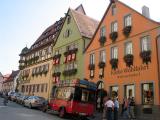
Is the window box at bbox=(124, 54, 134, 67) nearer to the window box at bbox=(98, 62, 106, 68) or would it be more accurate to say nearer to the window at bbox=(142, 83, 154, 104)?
the window at bbox=(142, 83, 154, 104)

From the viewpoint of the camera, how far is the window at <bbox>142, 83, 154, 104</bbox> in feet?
76.0

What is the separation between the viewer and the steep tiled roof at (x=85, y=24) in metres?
38.2

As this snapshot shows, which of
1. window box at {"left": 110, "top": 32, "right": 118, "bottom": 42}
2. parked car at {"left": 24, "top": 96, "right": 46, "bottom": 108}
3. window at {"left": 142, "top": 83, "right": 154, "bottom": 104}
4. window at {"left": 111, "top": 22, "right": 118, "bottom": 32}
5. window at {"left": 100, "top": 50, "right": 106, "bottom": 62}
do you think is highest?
window at {"left": 111, "top": 22, "right": 118, "bottom": 32}

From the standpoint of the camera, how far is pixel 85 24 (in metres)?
40.9

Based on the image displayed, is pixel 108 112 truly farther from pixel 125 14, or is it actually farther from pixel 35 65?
pixel 35 65

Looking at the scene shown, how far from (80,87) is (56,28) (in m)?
32.9

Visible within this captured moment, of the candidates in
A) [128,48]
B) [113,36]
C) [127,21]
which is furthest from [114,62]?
[127,21]

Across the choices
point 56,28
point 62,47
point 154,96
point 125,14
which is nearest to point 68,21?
point 62,47

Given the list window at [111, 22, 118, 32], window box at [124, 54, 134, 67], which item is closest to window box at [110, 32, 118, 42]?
window at [111, 22, 118, 32]

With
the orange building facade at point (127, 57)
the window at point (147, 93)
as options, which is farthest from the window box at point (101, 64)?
the window at point (147, 93)

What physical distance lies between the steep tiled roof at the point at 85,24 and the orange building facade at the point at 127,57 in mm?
4766

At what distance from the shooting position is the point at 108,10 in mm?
31719

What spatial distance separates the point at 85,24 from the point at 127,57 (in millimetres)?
16027

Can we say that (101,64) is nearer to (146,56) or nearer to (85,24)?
(146,56)
